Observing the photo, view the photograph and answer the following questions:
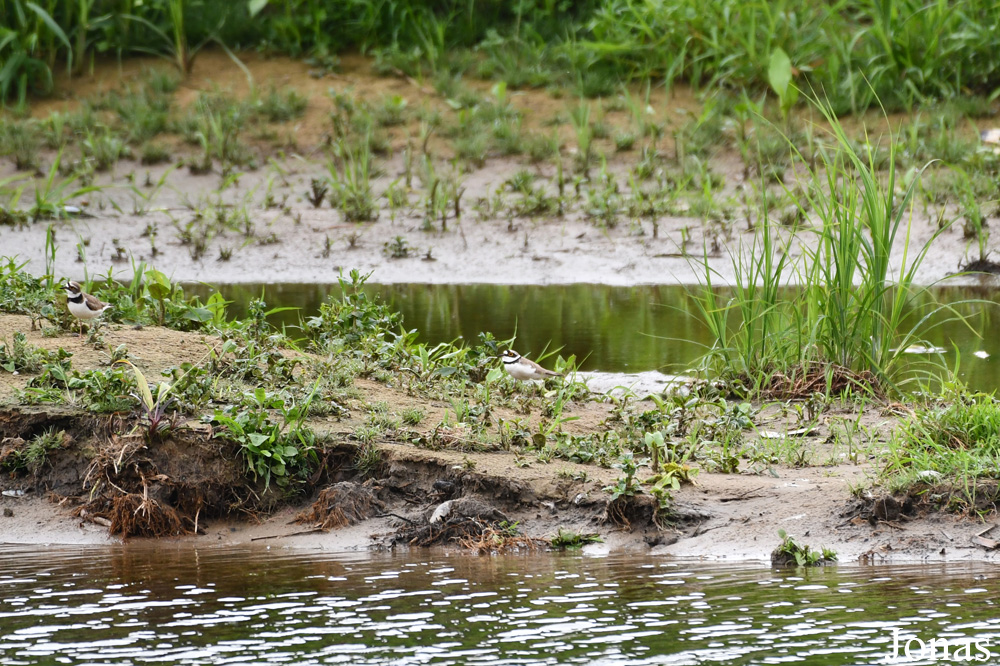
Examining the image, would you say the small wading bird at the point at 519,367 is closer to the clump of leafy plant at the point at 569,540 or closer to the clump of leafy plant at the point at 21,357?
the clump of leafy plant at the point at 569,540

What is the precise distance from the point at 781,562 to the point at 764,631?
32.4 inches

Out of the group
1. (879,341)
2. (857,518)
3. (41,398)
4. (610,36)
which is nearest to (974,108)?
(610,36)

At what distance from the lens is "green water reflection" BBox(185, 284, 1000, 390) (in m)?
7.78

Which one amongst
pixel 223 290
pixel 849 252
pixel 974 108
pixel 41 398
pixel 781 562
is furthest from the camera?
pixel 974 108

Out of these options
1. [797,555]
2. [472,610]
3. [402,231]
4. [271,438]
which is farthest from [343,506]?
[402,231]

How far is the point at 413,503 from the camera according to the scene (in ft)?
16.7

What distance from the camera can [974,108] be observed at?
41.5 ft

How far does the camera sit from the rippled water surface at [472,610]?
3605 mm

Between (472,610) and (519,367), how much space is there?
247 centimetres

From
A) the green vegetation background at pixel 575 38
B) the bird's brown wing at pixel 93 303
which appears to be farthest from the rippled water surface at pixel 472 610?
the green vegetation background at pixel 575 38

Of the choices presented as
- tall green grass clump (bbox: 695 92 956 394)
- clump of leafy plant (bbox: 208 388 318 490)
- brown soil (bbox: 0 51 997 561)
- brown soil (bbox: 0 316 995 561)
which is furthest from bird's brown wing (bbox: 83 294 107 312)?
tall green grass clump (bbox: 695 92 956 394)

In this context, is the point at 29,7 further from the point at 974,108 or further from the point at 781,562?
the point at 781,562

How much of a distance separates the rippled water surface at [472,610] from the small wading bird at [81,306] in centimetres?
184

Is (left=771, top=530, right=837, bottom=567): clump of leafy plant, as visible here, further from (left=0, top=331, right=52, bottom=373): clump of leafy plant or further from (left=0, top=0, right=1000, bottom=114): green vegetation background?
(left=0, top=0, right=1000, bottom=114): green vegetation background
